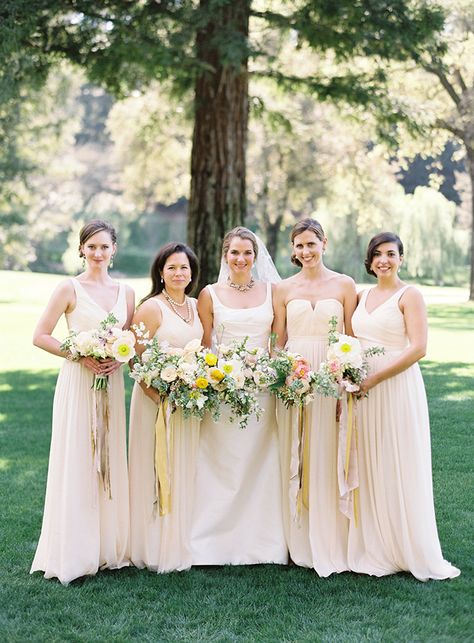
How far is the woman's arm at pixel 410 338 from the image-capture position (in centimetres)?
500

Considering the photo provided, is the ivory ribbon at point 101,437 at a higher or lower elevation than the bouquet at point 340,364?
lower

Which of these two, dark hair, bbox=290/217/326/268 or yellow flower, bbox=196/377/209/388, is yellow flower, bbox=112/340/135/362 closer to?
yellow flower, bbox=196/377/209/388

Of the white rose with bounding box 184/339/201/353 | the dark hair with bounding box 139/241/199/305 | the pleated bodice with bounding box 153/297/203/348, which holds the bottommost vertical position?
the white rose with bounding box 184/339/201/353

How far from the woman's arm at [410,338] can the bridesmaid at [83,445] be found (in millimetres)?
1618

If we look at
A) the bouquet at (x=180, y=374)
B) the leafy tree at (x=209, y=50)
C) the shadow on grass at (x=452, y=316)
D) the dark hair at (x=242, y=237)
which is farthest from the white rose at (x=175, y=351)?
the shadow on grass at (x=452, y=316)

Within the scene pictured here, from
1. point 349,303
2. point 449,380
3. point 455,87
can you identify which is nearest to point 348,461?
point 349,303

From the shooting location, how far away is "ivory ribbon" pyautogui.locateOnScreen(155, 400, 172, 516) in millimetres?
5188

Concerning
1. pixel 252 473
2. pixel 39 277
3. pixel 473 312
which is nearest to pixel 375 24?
pixel 252 473

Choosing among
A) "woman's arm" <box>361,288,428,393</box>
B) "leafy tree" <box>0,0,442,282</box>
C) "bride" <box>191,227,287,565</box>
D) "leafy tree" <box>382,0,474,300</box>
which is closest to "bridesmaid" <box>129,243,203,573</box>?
"bride" <box>191,227,287,565</box>

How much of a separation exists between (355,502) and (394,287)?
1.38 m

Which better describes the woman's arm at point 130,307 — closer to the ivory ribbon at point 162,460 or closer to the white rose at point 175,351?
the white rose at point 175,351

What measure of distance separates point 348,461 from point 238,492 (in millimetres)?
789

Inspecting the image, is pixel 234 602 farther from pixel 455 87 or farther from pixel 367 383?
pixel 455 87

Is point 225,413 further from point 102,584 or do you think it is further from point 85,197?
point 85,197
